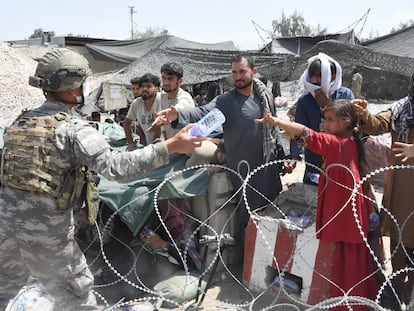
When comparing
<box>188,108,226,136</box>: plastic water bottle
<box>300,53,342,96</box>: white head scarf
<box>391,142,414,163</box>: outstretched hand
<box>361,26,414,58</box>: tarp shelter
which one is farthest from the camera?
<box>361,26,414,58</box>: tarp shelter

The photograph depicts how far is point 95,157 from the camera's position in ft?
8.00

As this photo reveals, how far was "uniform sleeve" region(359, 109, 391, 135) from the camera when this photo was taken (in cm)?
308

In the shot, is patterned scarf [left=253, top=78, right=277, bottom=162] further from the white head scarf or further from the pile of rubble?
the pile of rubble

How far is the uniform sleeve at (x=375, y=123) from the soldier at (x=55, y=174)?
4.43 feet

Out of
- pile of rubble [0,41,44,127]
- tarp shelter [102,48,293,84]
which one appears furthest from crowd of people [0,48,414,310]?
pile of rubble [0,41,44,127]

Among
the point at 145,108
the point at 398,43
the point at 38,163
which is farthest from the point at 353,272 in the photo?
the point at 398,43

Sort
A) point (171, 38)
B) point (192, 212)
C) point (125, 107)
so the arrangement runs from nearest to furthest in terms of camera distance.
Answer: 1. point (192, 212)
2. point (125, 107)
3. point (171, 38)

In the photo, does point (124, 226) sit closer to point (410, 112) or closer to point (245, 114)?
point (245, 114)

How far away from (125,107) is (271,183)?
8756 mm

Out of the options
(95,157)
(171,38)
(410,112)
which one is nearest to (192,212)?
(95,157)

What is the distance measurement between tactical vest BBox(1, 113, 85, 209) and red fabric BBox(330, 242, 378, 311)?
1841 millimetres

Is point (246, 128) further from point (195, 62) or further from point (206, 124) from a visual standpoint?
point (195, 62)

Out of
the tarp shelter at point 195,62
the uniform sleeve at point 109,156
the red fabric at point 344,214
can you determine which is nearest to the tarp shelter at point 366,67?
the tarp shelter at point 195,62

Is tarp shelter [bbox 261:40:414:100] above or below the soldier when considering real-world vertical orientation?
above
